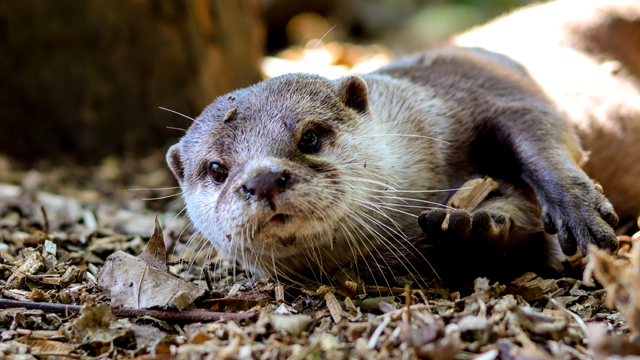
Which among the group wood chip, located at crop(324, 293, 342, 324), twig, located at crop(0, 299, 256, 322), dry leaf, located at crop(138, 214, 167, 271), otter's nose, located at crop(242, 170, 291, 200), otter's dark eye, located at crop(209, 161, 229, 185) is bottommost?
twig, located at crop(0, 299, 256, 322)

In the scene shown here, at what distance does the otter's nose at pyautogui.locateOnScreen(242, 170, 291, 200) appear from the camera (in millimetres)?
2090

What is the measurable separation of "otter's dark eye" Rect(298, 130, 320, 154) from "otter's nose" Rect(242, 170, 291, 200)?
0.33 metres

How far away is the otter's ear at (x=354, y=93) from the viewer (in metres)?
2.71

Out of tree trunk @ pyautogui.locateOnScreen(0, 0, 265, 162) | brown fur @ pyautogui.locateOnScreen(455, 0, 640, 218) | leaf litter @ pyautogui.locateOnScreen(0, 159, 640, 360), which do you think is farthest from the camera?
tree trunk @ pyautogui.locateOnScreen(0, 0, 265, 162)

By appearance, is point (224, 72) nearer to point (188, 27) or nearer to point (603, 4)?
point (188, 27)

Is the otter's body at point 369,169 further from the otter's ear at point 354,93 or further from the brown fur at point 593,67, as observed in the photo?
the brown fur at point 593,67

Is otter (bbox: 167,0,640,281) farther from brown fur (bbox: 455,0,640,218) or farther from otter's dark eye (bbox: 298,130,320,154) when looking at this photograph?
brown fur (bbox: 455,0,640,218)

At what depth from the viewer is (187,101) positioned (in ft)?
18.0

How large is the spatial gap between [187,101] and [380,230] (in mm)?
3407

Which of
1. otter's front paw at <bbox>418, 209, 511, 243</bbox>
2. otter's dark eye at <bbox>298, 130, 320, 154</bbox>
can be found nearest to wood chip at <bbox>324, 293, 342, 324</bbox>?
otter's front paw at <bbox>418, 209, 511, 243</bbox>

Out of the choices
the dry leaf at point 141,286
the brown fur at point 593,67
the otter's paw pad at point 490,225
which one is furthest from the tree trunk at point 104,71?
the otter's paw pad at point 490,225

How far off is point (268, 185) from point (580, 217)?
4.53 feet

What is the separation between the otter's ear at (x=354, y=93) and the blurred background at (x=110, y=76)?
2446 millimetres

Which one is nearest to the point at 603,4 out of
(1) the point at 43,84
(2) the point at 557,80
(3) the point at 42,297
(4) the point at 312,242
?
(2) the point at 557,80
